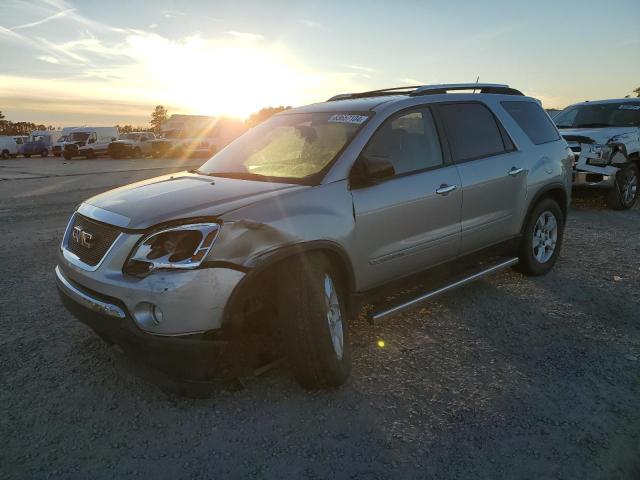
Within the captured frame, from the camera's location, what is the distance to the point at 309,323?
2727mm

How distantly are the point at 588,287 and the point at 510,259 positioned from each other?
0.88 meters

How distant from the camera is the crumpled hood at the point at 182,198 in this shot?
8.77 feet

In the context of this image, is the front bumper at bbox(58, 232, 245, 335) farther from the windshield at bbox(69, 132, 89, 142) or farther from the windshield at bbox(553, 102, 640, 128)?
the windshield at bbox(69, 132, 89, 142)

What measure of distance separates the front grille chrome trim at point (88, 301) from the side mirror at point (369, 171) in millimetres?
1552

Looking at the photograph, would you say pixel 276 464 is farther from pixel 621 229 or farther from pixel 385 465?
pixel 621 229

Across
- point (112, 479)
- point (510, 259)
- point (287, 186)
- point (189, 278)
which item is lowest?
point (112, 479)

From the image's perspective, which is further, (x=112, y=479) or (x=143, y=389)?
(x=143, y=389)

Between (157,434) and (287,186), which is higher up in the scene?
(287,186)

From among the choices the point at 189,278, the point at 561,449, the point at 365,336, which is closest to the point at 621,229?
the point at 365,336

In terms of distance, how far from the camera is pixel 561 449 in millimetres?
2414

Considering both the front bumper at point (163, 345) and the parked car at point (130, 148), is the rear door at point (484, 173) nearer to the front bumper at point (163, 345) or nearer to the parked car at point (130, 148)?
the front bumper at point (163, 345)

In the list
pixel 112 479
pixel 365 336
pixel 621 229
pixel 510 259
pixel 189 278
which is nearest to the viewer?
pixel 112 479

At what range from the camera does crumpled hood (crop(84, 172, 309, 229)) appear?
105 inches

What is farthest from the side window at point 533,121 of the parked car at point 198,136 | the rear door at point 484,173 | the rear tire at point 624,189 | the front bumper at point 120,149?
the front bumper at point 120,149
